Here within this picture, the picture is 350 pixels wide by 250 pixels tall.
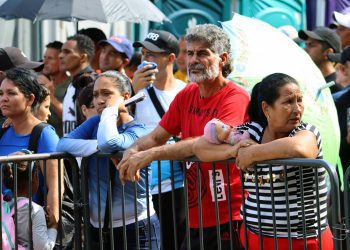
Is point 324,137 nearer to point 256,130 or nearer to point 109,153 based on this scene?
point 256,130

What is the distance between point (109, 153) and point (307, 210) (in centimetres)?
172

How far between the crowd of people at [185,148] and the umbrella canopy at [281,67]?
156mm

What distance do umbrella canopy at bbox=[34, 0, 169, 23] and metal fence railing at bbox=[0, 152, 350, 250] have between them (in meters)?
2.60

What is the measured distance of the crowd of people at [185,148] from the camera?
578 cm

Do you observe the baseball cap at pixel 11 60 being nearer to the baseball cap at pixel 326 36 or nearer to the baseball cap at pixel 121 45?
the baseball cap at pixel 121 45

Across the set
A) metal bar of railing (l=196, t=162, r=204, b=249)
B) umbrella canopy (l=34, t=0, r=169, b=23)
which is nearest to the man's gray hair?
metal bar of railing (l=196, t=162, r=204, b=249)

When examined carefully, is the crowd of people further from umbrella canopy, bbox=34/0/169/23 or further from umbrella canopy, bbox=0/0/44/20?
umbrella canopy, bbox=0/0/44/20

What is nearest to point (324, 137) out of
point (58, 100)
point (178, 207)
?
point (178, 207)

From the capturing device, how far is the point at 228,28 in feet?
23.9

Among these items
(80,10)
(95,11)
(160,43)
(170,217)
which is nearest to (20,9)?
(80,10)

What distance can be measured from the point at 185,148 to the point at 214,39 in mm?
989

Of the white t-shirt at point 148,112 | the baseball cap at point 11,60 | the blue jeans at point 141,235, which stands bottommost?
the blue jeans at point 141,235

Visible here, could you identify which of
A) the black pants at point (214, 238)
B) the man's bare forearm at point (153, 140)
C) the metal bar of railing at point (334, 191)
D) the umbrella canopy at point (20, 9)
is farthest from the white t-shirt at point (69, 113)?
the metal bar of railing at point (334, 191)

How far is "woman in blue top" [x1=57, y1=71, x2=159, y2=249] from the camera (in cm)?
682
